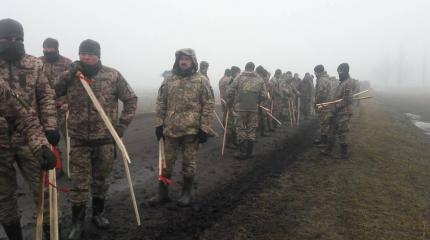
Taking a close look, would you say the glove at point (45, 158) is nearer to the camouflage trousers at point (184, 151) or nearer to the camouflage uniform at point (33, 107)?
the camouflage uniform at point (33, 107)

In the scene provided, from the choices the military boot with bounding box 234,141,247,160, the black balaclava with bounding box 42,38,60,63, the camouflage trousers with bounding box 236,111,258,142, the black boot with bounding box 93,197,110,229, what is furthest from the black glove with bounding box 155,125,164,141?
the camouflage trousers with bounding box 236,111,258,142

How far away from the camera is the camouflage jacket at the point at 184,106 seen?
638 centimetres

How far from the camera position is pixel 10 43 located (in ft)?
13.5

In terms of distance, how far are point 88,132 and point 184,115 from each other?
1733 mm

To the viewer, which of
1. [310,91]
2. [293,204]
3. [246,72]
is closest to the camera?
[293,204]

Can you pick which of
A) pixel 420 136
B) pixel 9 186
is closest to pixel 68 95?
pixel 9 186

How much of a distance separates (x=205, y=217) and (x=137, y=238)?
123 centimetres

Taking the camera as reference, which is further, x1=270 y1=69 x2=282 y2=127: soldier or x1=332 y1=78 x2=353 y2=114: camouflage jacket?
x1=270 y1=69 x2=282 y2=127: soldier

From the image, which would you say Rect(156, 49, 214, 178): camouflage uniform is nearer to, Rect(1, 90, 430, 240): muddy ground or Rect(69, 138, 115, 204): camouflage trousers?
Rect(1, 90, 430, 240): muddy ground

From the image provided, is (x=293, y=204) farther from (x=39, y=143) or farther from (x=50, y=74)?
(x=50, y=74)

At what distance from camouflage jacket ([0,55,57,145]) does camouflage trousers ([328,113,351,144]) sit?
8.52 metres

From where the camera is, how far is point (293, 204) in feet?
22.1

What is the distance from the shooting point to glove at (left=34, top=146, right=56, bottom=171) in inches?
152

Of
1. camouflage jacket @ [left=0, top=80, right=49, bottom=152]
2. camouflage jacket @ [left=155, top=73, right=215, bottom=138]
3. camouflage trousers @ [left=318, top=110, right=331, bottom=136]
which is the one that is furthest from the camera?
camouflage trousers @ [left=318, top=110, right=331, bottom=136]
